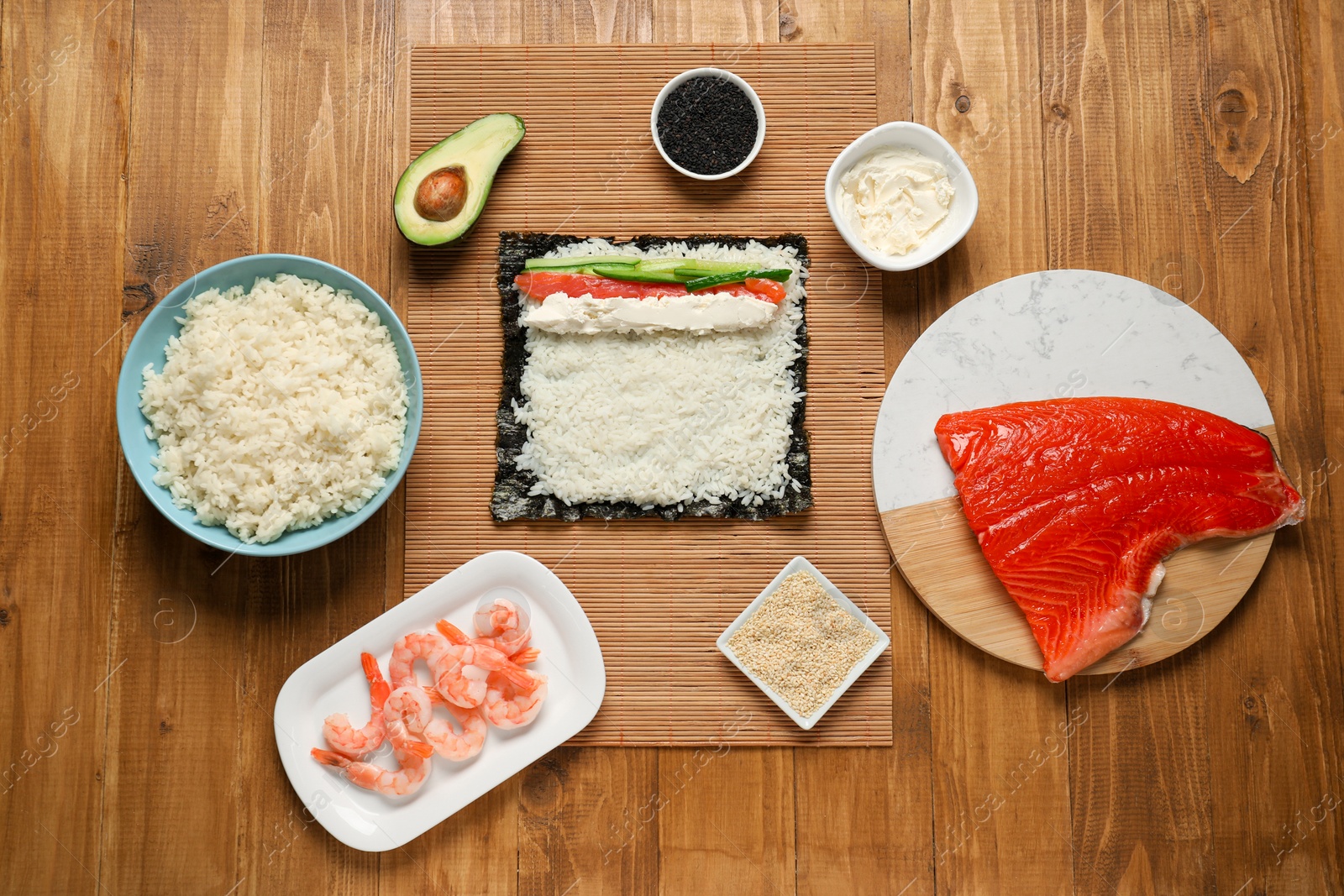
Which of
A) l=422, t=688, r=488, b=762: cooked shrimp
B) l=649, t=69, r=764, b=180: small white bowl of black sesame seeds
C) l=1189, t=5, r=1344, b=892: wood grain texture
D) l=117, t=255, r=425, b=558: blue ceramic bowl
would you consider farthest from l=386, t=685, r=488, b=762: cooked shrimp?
l=1189, t=5, r=1344, b=892: wood grain texture

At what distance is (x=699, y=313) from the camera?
2.21 metres

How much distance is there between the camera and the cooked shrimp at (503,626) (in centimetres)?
209

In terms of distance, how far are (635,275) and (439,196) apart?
1.86 ft

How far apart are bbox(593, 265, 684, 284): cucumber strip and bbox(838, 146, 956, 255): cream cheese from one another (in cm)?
50

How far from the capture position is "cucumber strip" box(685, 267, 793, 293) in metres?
2.22

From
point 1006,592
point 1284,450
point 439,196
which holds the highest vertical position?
point 439,196

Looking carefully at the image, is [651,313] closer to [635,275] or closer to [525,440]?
[635,275]

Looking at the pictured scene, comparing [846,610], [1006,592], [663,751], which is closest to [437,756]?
[663,751]

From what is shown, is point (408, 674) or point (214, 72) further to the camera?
point (214, 72)

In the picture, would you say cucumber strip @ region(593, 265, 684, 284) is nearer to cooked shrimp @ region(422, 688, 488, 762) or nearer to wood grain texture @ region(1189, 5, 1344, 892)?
cooked shrimp @ region(422, 688, 488, 762)

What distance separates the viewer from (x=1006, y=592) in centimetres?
223

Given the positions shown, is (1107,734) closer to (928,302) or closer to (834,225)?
(928,302)

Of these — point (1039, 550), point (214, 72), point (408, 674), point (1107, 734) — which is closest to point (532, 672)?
point (408, 674)

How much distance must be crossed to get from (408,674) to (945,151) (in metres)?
1.98
